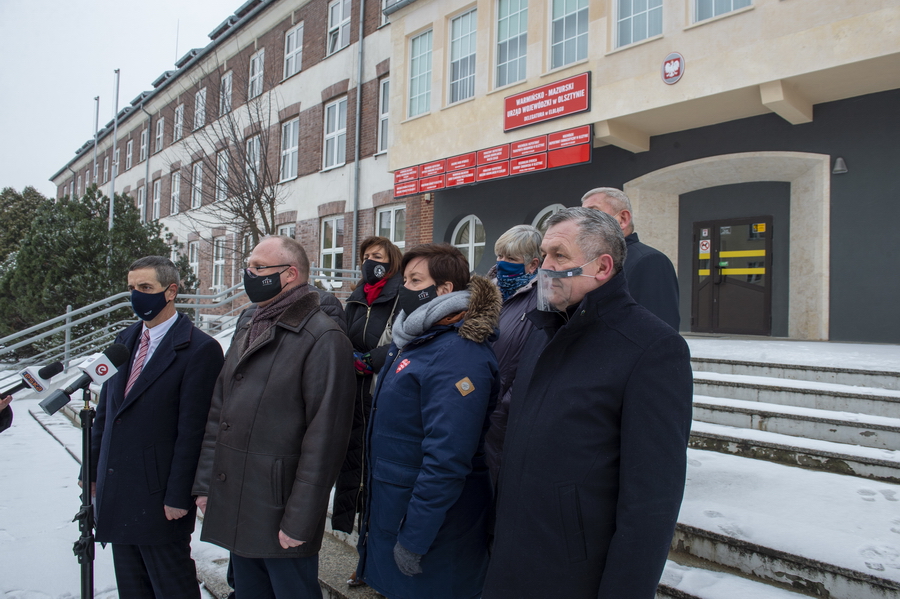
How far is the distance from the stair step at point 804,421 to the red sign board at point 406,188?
814cm

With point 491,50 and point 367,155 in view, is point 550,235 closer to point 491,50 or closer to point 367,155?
point 491,50

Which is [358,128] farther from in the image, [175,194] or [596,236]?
[175,194]

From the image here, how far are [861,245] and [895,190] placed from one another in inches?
29.7

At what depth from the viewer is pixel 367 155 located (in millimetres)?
14312

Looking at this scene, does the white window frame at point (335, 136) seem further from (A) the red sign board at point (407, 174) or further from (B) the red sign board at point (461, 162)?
(B) the red sign board at point (461, 162)

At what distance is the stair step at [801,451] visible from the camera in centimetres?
352

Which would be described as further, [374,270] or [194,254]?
[194,254]

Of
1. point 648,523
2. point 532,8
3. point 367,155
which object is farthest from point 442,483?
point 367,155

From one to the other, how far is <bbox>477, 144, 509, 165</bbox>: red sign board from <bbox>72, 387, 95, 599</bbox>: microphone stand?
27.8 feet

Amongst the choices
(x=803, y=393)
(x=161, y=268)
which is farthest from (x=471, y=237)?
(x=161, y=268)

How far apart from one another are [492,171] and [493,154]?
32cm

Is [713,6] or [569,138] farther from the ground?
[713,6]

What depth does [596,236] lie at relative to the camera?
1.76 metres

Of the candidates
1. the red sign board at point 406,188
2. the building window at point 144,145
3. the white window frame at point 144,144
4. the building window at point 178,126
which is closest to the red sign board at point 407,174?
the red sign board at point 406,188
